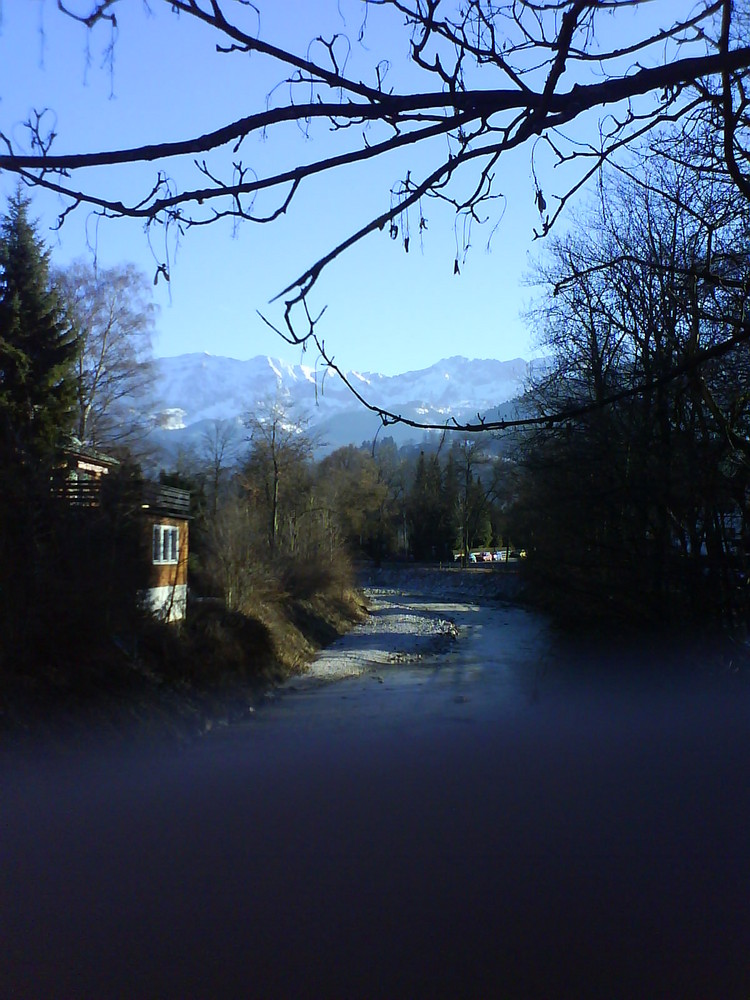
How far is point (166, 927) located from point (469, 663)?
20137 mm

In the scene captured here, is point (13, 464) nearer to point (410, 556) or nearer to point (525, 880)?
point (525, 880)

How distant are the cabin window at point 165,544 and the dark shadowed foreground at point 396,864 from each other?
323 inches

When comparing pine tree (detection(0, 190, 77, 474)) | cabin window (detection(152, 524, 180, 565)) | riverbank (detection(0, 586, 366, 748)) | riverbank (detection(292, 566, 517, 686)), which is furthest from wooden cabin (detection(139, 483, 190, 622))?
pine tree (detection(0, 190, 77, 474))

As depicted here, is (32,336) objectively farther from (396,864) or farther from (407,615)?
(396,864)

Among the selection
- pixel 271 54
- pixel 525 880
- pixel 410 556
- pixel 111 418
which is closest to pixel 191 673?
pixel 525 880

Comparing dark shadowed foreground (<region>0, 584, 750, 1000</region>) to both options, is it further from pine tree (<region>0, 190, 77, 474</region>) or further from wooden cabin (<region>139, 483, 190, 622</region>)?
pine tree (<region>0, 190, 77, 474</region>)

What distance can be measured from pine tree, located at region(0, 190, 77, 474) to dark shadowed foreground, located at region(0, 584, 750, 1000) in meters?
16.2

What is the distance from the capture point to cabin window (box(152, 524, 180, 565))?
2205 centimetres

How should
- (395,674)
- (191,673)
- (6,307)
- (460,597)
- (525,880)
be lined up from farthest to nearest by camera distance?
1. (460,597)
2. (6,307)
3. (395,674)
4. (191,673)
5. (525,880)

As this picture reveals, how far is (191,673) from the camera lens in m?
19.3

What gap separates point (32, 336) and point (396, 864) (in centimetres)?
2587

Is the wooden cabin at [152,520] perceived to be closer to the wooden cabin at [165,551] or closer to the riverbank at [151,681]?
the wooden cabin at [165,551]

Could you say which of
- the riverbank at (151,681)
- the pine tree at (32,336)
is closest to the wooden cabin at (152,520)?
the riverbank at (151,681)

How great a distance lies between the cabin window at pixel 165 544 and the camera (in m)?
22.0
